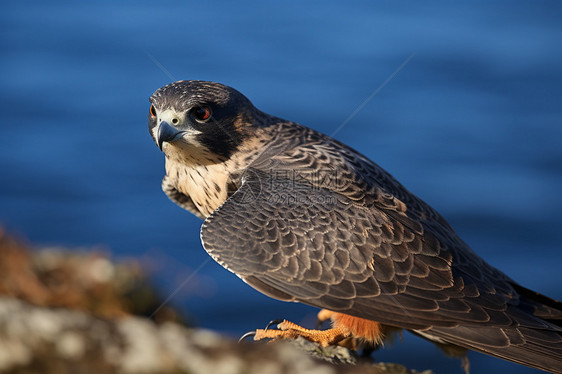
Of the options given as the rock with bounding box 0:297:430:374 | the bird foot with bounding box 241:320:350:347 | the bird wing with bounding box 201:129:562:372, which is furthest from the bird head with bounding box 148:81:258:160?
the rock with bounding box 0:297:430:374

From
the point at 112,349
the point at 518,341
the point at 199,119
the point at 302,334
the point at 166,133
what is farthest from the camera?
the point at 199,119

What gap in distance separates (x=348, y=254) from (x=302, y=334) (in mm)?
601

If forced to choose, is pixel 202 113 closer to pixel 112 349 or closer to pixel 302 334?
pixel 302 334

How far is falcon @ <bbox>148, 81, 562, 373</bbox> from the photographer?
12.0 ft

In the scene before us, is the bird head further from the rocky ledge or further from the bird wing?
the rocky ledge

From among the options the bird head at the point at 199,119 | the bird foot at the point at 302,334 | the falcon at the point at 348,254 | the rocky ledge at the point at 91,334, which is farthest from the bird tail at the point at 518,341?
the bird head at the point at 199,119

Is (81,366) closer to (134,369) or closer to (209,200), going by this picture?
(134,369)

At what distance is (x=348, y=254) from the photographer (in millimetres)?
3750

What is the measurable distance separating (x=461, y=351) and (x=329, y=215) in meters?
1.34

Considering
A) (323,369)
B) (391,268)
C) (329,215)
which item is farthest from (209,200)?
(323,369)

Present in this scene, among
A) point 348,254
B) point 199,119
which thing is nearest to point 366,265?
point 348,254

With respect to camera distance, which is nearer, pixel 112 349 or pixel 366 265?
pixel 112 349

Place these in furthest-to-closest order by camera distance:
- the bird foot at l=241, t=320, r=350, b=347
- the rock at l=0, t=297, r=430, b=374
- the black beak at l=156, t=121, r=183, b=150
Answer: the black beak at l=156, t=121, r=183, b=150
the bird foot at l=241, t=320, r=350, b=347
the rock at l=0, t=297, r=430, b=374

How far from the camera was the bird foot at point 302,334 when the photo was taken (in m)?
3.78
